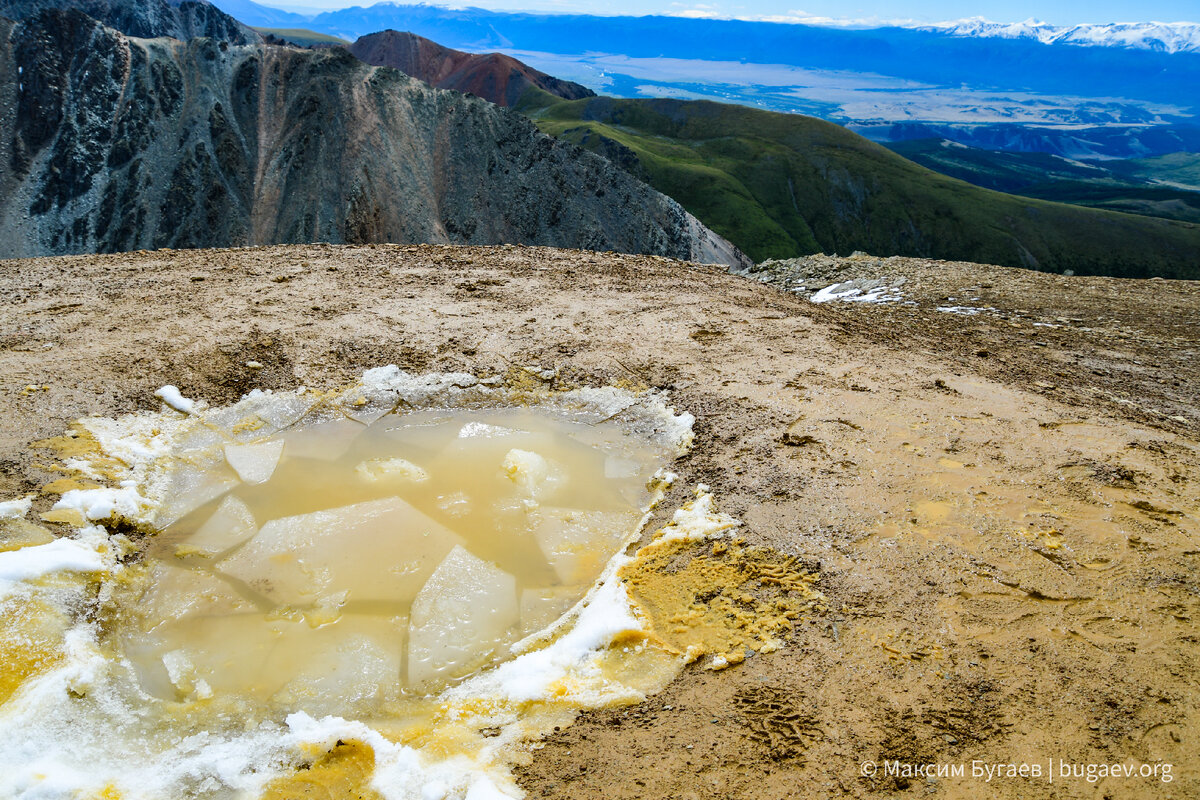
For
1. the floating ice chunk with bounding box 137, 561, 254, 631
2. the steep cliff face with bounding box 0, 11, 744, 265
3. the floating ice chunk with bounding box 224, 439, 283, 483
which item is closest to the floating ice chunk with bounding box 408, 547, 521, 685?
the floating ice chunk with bounding box 137, 561, 254, 631

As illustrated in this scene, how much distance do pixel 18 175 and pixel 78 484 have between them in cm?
5414

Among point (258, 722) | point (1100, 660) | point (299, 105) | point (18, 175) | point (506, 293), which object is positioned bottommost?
point (258, 722)

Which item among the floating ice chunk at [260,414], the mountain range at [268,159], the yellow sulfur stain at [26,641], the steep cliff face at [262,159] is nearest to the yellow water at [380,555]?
the floating ice chunk at [260,414]

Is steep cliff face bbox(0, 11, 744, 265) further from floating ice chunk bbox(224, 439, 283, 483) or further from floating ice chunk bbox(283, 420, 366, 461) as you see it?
floating ice chunk bbox(224, 439, 283, 483)

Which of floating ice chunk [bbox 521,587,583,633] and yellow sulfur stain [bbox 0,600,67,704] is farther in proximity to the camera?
floating ice chunk [bbox 521,587,583,633]

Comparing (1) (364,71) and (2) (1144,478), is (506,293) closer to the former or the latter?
(2) (1144,478)

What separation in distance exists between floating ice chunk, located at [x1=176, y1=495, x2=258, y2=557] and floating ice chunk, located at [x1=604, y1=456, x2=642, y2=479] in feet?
15.0

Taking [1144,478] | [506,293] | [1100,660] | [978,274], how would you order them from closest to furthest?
[1100,660] → [1144,478] → [506,293] → [978,274]

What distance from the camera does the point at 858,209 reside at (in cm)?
9212

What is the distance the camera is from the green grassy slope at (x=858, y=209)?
8300 cm

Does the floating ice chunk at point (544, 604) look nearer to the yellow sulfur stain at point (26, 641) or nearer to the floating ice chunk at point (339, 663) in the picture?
the floating ice chunk at point (339, 663)

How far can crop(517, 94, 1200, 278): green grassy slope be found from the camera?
272ft

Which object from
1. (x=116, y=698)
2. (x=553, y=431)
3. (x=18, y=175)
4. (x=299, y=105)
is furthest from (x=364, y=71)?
(x=116, y=698)

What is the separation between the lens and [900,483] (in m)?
7.42
